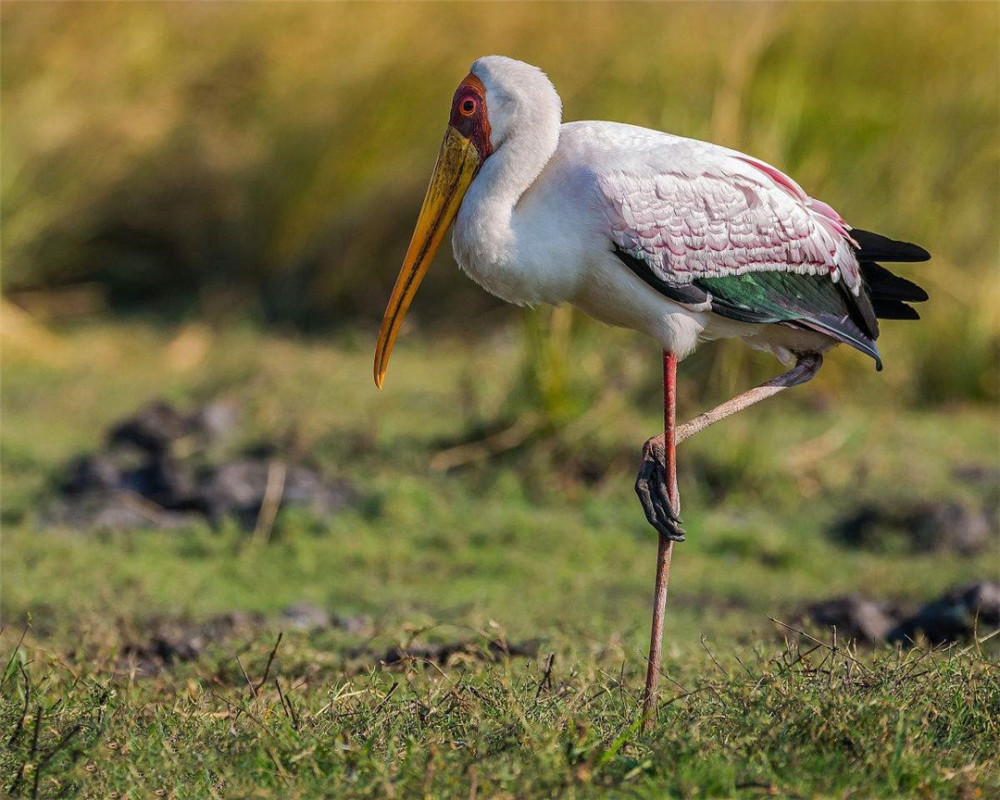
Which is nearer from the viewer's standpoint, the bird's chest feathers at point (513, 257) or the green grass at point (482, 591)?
the green grass at point (482, 591)

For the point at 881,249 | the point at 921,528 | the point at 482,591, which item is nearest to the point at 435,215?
the point at 881,249

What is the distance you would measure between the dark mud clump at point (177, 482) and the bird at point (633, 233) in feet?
7.14

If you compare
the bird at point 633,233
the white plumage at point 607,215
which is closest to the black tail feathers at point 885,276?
the bird at point 633,233

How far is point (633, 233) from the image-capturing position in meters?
3.85

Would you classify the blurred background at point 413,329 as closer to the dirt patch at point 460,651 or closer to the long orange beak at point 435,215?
the dirt patch at point 460,651

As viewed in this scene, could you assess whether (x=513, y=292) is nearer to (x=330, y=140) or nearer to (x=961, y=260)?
(x=961, y=260)

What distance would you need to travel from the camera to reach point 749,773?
2826mm

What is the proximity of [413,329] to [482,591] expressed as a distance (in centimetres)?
422

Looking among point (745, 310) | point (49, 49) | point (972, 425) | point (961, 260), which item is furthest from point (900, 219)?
point (49, 49)

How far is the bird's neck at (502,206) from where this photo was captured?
3.80 metres

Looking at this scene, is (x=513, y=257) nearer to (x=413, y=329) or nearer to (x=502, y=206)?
(x=502, y=206)

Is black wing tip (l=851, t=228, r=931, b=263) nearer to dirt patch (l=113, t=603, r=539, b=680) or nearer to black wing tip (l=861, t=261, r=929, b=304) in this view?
black wing tip (l=861, t=261, r=929, b=304)

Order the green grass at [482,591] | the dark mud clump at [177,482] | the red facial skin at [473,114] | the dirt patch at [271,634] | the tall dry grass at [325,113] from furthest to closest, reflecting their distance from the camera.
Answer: the tall dry grass at [325,113] → the dark mud clump at [177,482] → the dirt patch at [271,634] → the red facial skin at [473,114] → the green grass at [482,591]

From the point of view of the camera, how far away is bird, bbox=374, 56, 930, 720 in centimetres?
383
